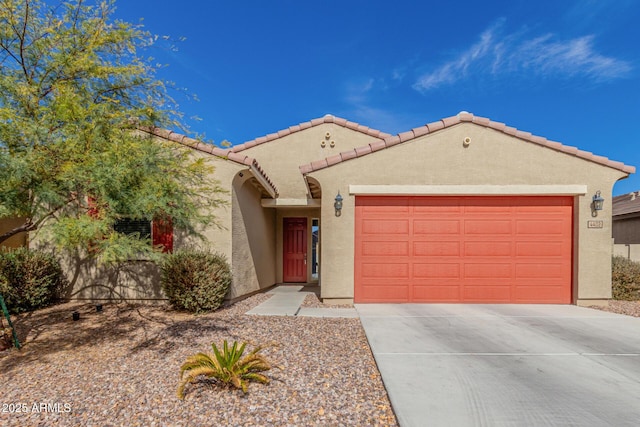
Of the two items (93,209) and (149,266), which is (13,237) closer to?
(149,266)

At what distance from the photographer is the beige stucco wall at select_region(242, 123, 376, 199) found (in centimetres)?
1148

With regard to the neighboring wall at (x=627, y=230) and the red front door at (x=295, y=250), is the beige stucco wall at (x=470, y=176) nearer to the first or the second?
the red front door at (x=295, y=250)

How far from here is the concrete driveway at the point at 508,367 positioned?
10.1 feet

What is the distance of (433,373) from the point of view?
3.93 meters

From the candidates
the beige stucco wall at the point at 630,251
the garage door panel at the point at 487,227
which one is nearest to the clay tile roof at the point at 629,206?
the beige stucco wall at the point at 630,251

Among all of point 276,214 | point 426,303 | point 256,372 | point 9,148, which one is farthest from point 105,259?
point 276,214

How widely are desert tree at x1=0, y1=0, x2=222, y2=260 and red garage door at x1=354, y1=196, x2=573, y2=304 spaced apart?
15.8ft

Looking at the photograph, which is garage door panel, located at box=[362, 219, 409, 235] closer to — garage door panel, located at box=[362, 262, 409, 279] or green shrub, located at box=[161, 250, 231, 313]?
garage door panel, located at box=[362, 262, 409, 279]

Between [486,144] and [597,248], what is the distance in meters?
3.79

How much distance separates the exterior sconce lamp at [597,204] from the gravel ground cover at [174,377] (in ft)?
22.2

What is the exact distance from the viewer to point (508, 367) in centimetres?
414

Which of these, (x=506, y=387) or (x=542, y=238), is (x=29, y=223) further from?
(x=542, y=238)

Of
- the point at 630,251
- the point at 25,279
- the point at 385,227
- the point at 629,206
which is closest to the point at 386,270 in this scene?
the point at 385,227

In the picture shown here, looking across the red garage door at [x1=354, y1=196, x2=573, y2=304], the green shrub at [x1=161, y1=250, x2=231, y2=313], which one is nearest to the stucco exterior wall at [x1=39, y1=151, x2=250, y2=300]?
the green shrub at [x1=161, y1=250, x2=231, y2=313]
